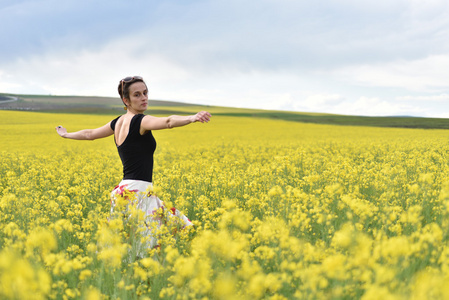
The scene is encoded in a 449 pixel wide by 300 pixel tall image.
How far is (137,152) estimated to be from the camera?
144 inches

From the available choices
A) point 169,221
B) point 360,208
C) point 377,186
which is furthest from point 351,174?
point 169,221

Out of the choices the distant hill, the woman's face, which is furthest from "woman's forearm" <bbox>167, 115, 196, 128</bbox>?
the distant hill

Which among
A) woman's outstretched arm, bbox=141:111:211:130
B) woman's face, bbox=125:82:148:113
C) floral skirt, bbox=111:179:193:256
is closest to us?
woman's outstretched arm, bbox=141:111:211:130

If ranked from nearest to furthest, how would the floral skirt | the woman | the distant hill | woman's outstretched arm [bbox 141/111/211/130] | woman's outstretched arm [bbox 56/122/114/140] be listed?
woman's outstretched arm [bbox 141/111/211/130]
the floral skirt
the woman
woman's outstretched arm [bbox 56/122/114/140]
the distant hill

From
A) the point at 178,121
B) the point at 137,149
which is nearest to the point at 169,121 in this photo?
the point at 178,121

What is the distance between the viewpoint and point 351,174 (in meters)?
6.18

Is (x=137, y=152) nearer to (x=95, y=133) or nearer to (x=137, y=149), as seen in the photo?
(x=137, y=149)

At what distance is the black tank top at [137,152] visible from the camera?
Result: 359 cm

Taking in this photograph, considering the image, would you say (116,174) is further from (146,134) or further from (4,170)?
(146,134)

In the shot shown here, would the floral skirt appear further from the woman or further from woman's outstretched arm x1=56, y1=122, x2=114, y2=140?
woman's outstretched arm x1=56, y1=122, x2=114, y2=140

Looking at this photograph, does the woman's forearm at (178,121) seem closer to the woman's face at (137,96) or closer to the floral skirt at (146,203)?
the woman's face at (137,96)

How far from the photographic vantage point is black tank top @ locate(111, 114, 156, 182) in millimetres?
3586

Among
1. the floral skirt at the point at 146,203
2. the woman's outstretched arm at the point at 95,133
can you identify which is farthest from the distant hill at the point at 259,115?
the floral skirt at the point at 146,203

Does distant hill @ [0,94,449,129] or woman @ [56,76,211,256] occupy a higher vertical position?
distant hill @ [0,94,449,129]
